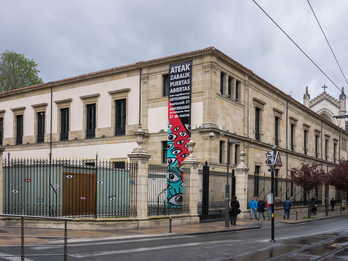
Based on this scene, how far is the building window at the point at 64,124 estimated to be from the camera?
39438 mm

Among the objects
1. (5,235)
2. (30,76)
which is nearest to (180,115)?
(5,235)

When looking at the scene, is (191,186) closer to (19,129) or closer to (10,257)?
(10,257)

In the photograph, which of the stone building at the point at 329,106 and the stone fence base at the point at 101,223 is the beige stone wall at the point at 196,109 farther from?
the stone building at the point at 329,106

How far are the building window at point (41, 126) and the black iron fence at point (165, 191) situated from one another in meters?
22.4

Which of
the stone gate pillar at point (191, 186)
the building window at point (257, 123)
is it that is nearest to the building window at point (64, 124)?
the building window at point (257, 123)

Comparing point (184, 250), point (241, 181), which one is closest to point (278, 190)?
point (241, 181)

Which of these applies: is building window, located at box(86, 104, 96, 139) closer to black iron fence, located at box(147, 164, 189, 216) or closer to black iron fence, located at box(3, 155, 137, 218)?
black iron fence, located at box(147, 164, 189, 216)

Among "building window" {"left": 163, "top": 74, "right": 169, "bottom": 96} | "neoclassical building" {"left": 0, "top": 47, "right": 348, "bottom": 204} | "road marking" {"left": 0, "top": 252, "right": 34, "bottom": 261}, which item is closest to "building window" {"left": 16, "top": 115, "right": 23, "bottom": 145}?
"neoclassical building" {"left": 0, "top": 47, "right": 348, "bottom": 204}

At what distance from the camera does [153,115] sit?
33406 mm

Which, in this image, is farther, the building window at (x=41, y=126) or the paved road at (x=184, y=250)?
the building window at (x=41, y=126)

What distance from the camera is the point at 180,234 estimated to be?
1712cm

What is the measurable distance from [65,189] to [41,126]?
79.8 feet

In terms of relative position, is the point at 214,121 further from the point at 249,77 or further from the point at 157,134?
the point at 249,77

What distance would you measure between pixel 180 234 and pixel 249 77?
22187mm
